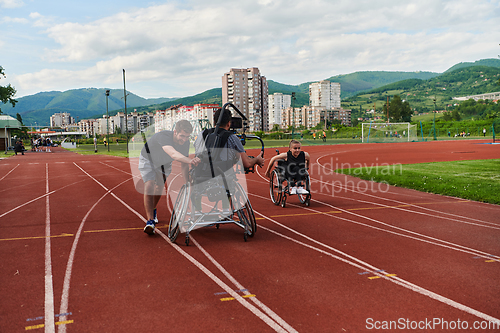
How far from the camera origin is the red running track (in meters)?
3.22

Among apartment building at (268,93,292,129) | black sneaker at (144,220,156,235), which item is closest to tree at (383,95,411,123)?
apartment building at (268,93,292,129)

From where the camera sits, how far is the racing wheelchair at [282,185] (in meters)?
8.30

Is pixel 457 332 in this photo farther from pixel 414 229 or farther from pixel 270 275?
pixel 414 229

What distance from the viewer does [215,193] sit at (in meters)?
5.65

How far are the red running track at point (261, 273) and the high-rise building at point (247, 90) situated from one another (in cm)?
14760

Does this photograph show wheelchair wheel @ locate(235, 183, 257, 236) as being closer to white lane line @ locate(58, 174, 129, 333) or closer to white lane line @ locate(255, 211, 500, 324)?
white lane line @ locate(255, 211, 500, 324)

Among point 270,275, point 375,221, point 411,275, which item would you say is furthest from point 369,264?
point 375,221

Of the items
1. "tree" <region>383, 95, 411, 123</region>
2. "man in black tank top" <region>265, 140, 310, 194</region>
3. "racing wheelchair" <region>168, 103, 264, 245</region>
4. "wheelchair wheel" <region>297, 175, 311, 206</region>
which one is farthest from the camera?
"tree" <region>383, 95, 411, 123</region>

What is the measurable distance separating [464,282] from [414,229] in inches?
96.0

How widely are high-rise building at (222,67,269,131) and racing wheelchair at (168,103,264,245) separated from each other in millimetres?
148522

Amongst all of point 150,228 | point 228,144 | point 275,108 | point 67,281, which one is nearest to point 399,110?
point 275,108

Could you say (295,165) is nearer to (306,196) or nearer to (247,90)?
(306,196)

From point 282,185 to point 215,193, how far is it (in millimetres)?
3186

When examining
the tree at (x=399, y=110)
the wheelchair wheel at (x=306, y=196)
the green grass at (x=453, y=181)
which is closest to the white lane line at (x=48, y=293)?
the wheelchair wheel at (x=306, y=196)
